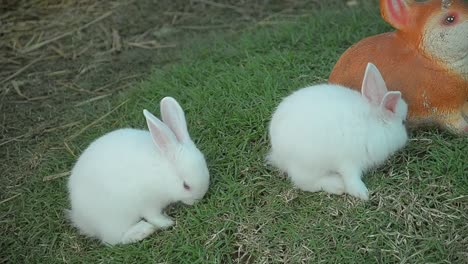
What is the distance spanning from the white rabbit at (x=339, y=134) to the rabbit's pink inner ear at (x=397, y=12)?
1.15ft

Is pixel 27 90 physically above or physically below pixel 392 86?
below

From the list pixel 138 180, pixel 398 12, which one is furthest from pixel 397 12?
pixel 138 180

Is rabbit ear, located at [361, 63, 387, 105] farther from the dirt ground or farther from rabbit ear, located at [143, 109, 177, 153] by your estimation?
the dirt ground

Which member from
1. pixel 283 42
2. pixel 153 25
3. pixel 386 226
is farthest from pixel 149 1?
pixel 386 226

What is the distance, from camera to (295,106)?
3416mm

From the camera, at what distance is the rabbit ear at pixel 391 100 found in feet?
10.9

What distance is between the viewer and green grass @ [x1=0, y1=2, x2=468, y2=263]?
322cm

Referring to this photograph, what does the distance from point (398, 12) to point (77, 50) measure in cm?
287

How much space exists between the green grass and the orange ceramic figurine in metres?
0.17

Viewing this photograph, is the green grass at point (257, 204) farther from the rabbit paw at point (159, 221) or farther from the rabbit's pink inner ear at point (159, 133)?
the rabbit's pink inner ear at point (159, 133)

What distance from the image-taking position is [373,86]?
3375mm

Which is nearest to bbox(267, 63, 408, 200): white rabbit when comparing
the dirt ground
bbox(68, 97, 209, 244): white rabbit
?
bbox(68, 97, 209, 244): white rabbit

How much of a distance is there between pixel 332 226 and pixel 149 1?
3.45 meters

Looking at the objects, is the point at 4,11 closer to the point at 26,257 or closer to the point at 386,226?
the point at 26,257
